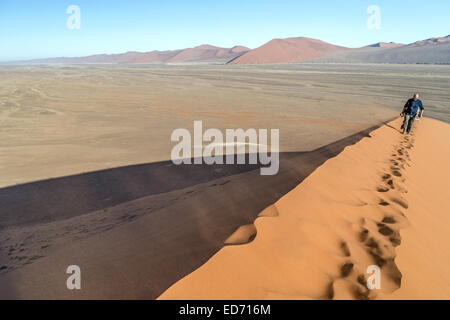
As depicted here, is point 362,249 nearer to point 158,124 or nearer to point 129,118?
point 158,124

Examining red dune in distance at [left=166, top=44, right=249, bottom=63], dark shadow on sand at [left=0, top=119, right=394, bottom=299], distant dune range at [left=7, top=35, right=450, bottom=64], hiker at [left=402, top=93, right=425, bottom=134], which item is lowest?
dark shadow on sand at [left=0, top=119, right=394, bottom=299]

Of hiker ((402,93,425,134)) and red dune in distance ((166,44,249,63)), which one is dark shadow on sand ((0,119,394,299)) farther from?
red dune in distance ((166,44,249,63))

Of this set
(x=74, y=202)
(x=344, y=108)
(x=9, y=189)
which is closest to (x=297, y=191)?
(x=74, y=202)

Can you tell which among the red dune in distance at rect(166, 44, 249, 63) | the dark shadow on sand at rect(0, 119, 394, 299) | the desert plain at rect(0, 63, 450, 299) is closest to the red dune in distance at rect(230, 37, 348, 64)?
the red dune in distance at rect(166, 44, 249, 63)

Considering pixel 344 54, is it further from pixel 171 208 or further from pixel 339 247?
pixel 339 247

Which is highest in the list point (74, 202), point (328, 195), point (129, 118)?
point (129, 118)

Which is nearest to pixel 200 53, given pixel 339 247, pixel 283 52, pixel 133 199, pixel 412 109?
pixel 283 52
